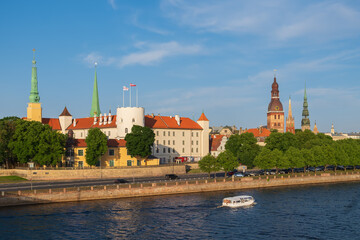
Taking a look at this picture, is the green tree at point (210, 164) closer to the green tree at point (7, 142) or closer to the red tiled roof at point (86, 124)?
the green tree at point (7, 142)

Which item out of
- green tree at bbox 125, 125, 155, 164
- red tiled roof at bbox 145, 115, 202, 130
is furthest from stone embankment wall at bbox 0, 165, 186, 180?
red tiled roof at bbox 145, 115, 202, 130

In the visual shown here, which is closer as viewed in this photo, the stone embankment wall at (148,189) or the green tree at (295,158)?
the stone embankment wall at (148,189)

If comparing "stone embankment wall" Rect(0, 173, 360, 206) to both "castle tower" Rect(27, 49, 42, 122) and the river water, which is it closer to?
the river water

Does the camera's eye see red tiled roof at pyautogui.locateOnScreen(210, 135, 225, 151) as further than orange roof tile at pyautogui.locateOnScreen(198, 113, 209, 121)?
Yes

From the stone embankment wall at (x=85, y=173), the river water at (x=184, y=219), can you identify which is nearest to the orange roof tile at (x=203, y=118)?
the stone embankment wall at (x=85, y=173)

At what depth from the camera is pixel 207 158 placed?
3937 inches

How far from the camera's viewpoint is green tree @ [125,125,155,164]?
11038 centimetres

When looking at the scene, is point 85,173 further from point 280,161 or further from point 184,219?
point 280,161

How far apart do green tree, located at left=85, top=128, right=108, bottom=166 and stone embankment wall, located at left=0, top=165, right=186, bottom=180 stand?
4.46 meters

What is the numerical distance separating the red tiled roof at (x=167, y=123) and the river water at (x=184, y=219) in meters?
58.2

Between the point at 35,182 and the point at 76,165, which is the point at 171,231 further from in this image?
the point at 76,165

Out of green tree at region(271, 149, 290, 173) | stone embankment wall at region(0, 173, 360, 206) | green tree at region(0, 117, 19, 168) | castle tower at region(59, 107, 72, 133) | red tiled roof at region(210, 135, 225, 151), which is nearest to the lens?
stone embankment wall at region(0, 173, 360, 206)

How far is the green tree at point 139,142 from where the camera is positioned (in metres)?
110

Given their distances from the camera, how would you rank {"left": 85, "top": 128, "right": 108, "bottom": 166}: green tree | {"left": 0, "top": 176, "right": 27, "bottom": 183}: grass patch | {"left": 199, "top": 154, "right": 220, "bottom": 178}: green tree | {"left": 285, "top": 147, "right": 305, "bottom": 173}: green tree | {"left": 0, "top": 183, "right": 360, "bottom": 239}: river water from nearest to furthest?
1. {"left": 0, "top": 183, "right": 360, "bottom": 239}: river water
2. {"left": 0, "top": 176, "right": 27, "bottom": 183}: grass patch
3. {"left": 199, "top": 154, "right": 220, "bottom": 178}: green tree
4. {"left": 85, "top": 128, "right": 108, "bottom": 166}: green tree
5. {"left": 285, "top": 147, "right": 305, "bottom": 173}: green tree
